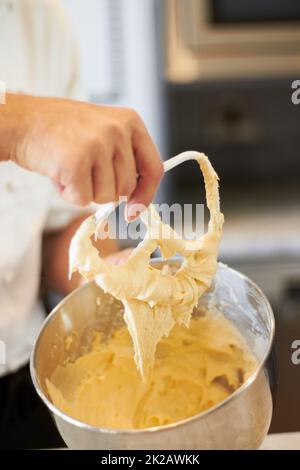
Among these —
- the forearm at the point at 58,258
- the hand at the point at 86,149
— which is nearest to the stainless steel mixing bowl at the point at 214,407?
the hand at the point at 86,149

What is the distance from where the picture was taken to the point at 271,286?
151 cm

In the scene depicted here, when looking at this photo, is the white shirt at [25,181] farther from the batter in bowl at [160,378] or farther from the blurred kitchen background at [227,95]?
the blurred kitchen background at [227,95]

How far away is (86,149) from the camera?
0.53 metres

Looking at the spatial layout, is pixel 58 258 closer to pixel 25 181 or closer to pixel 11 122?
pixel 25 181

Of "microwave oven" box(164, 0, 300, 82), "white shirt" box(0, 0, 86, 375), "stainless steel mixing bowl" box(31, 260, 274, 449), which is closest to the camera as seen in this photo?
"stainless steel mixing bowl" box(31, 260, 274, 449)

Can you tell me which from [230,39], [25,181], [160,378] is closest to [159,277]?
[160,378]

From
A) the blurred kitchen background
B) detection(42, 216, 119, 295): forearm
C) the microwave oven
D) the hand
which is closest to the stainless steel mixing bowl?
the hand

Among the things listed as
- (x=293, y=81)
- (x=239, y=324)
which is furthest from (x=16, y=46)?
(x=293, y=81)

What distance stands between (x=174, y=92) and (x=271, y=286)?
0.53 metres

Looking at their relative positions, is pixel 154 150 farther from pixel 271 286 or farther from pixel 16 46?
pixel 271 286

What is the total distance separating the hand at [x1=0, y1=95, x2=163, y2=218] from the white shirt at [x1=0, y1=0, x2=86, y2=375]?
29cm

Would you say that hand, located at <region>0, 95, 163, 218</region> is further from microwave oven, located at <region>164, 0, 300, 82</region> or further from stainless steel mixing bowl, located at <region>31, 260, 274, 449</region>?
microwave oven, located at <region>164, 0, 300, 82</region>

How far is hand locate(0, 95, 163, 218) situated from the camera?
1.76 feet
